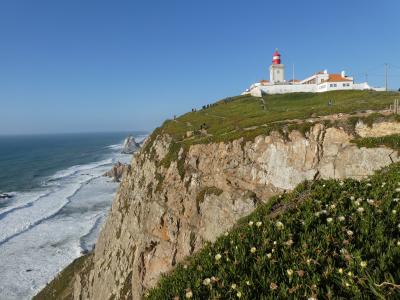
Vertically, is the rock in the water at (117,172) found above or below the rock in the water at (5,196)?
above

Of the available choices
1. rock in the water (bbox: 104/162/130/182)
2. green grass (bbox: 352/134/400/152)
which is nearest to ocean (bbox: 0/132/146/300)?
rock in the water (bbox: 104/162/130/182)

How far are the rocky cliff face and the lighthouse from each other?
59923 millimetres

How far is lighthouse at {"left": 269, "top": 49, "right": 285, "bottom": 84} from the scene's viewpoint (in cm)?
9219

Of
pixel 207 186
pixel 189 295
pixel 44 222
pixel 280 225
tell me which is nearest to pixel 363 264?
pixel 280 225

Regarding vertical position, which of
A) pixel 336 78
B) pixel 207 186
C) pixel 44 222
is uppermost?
pixel 336 78

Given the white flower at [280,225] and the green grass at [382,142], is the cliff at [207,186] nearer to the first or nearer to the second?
the green grass at [382,142]

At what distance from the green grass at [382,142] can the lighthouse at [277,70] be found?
67306mm

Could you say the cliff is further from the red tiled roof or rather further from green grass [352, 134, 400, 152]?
the red tiled roof

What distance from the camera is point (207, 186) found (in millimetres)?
35344

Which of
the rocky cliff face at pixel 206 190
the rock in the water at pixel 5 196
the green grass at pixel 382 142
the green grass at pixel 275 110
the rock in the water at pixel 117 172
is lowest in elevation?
the rock in the water at pixel 5 196

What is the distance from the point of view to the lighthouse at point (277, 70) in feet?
302

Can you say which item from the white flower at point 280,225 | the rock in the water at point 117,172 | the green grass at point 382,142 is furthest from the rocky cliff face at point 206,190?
the rock in the water at point 117,172

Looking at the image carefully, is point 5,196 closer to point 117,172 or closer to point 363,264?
point 117,172

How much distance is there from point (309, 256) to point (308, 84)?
82.3m
